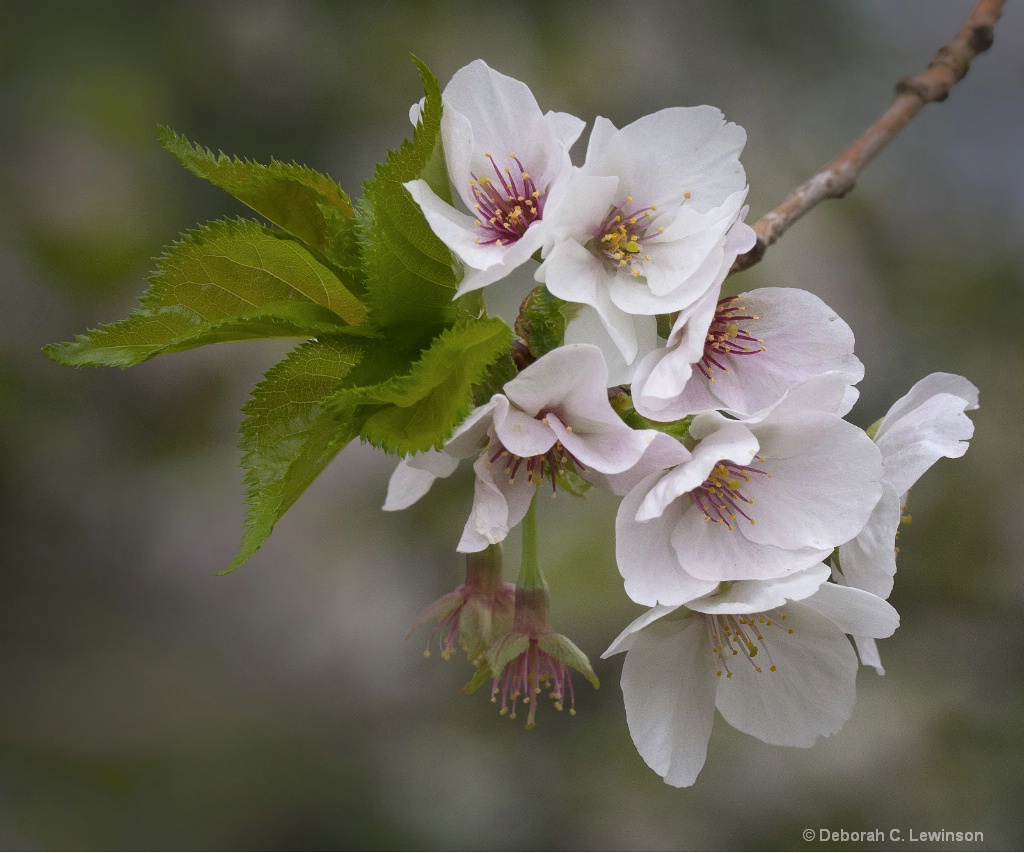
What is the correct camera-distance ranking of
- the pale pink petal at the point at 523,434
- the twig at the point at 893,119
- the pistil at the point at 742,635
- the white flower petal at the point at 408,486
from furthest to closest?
the twig at the point at 893,119
the white flower petal at the point at 408,486
the pistil at the point at 742,635
the pale pink petal at the point at 523,434

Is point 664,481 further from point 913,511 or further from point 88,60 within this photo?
point 88,60

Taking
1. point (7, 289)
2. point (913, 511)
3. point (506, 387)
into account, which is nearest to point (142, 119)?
point (7, 289)

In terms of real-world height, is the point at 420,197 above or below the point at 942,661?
above

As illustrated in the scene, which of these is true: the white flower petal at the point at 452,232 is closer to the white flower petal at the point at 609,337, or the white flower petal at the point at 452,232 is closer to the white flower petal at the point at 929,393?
the white flower petal at the point at 609,337

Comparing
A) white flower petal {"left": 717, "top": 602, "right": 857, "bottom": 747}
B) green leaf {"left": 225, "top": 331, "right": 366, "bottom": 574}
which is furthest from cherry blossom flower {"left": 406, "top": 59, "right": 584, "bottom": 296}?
white flower petal {"left": 717, "top": 602, "right": 857, "bottom": 747}

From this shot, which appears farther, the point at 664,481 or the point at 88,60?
the point at 88,60

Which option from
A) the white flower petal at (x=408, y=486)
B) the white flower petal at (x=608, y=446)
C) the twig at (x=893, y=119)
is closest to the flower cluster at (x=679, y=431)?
the white flower petal at (x=608, y=446)

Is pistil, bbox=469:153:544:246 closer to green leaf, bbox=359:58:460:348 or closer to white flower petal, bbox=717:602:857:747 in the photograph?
green leaf, bbox=359:58:460:348
